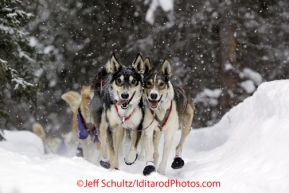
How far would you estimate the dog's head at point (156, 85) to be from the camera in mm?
6281

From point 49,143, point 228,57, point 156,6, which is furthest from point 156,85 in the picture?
point 228,57

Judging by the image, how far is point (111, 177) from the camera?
480 cm

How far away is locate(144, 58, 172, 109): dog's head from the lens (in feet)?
20.6

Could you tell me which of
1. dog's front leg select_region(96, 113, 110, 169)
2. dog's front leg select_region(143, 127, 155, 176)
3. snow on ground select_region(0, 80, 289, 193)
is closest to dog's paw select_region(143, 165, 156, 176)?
dog's front leg select_region(143, 127, 155, 176)

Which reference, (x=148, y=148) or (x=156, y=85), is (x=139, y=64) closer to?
(x=156, y=85)

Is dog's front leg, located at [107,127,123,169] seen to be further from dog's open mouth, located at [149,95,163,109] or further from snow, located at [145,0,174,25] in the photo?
snow, located at [145,0,174,25]

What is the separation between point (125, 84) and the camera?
6.37m

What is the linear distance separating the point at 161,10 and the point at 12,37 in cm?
665

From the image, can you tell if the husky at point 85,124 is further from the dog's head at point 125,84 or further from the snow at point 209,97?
the snow at point 209,97

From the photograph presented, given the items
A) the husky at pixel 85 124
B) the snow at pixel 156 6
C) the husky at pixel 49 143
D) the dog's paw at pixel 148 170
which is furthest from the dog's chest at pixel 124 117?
the snow at pixel 156 6

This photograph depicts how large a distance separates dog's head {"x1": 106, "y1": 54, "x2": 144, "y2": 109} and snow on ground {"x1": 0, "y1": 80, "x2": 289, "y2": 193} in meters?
1.02

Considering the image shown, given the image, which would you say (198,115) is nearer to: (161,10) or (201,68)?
(201,68)

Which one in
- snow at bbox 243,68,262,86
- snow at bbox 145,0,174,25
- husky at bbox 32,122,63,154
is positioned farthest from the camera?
snow at bbox 243,68,262,86

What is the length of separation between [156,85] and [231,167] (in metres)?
1.55
